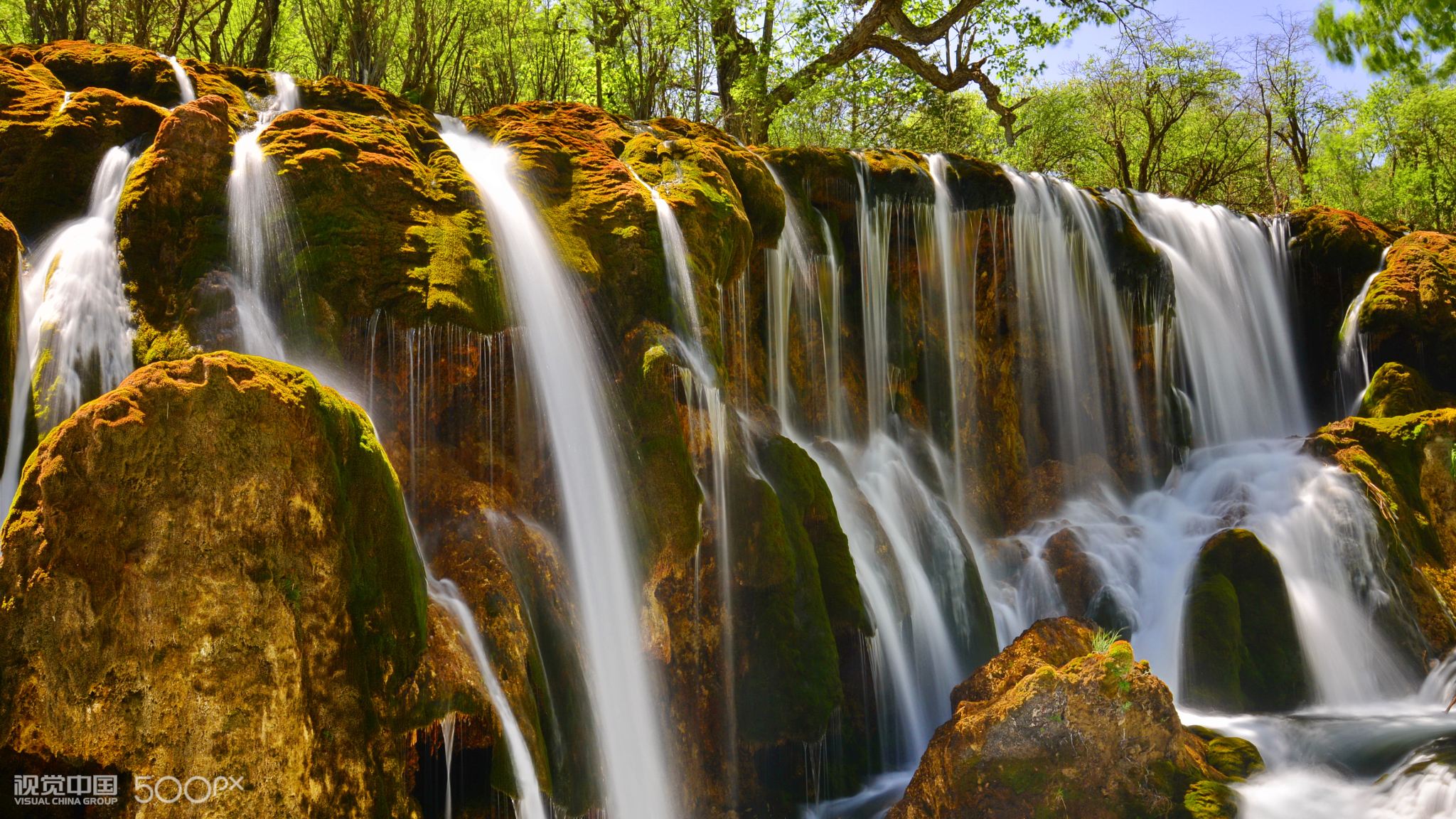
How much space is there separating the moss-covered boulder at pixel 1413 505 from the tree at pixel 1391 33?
5.14m

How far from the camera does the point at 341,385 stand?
7781 mm

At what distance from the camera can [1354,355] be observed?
17.5 metres

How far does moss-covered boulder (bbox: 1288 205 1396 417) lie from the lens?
18172 mm

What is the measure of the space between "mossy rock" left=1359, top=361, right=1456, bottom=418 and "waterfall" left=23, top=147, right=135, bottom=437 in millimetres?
16723

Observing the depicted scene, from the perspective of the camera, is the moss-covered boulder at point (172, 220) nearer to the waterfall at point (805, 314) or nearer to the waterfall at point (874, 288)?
the waterfall at point (805, 314)

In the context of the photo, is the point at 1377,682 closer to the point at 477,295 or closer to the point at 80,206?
the point at 477,295

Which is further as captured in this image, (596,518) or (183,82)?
(183,82)

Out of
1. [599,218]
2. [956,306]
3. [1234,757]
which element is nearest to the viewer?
[1234,757]

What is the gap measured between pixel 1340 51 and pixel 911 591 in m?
7.13

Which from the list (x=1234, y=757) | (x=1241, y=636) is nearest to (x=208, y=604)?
(x=1234, y=757)

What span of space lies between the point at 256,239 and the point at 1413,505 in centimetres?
1422

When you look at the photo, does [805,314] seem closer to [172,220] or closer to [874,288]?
[874,288]

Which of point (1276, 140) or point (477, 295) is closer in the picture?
point (477, 295)

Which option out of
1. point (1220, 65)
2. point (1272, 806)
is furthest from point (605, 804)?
point (1220, 65)
